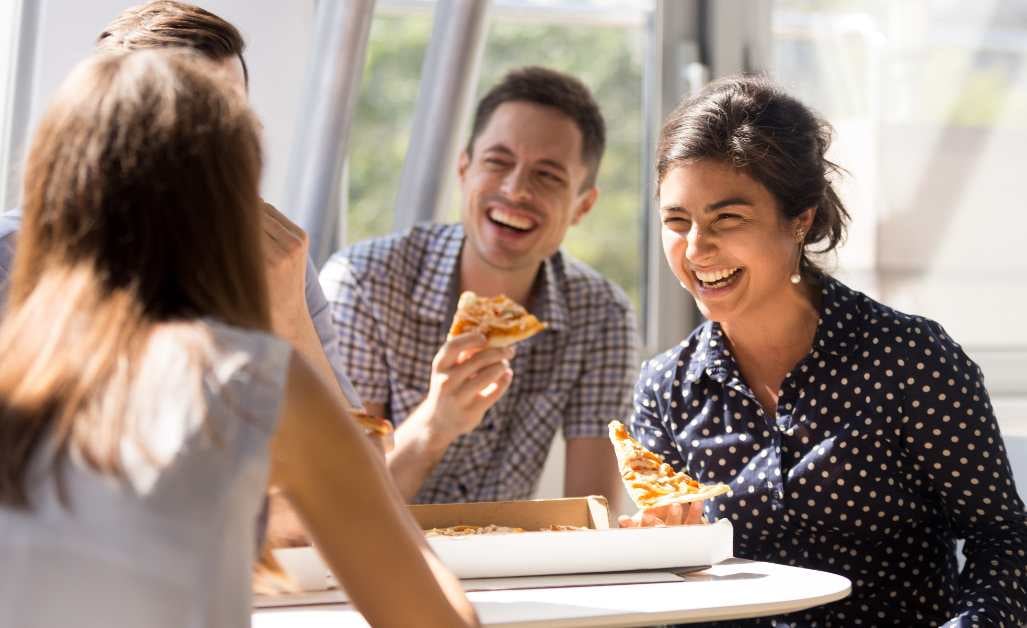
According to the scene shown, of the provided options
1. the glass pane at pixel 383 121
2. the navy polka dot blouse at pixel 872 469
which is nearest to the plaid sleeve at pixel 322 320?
the navy polka dot blouse at pixel 872 469

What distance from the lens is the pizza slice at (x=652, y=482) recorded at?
1.68m

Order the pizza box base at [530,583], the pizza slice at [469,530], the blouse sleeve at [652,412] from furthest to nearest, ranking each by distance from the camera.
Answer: the blouse sleeve at [652,412] < the pizza slice at [469,530] < the pizza box base at [530,583]

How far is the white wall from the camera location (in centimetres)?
243

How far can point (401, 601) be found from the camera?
106 cm

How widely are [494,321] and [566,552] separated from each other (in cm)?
92

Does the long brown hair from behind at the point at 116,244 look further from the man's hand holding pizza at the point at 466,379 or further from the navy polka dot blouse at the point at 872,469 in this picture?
the man's hand holding pizza at the point at 466,379

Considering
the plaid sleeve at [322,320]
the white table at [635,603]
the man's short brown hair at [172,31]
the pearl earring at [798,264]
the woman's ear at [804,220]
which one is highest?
the man's short brown hair at [172,31]

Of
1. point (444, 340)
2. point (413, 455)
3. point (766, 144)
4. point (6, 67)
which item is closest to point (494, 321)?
point (413, 455)

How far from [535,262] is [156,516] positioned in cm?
201

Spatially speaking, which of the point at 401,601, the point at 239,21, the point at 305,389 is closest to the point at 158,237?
the point at 305,389

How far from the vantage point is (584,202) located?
116 inches

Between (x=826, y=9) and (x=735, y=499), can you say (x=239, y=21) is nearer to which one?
(x=735, y=499)

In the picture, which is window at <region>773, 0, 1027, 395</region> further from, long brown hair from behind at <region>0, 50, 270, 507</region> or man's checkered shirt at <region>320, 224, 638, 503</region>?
long brown hair from behind at <region>0, 50, 270, 507</region>

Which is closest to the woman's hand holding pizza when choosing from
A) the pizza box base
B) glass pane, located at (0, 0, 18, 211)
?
the pizza box base
